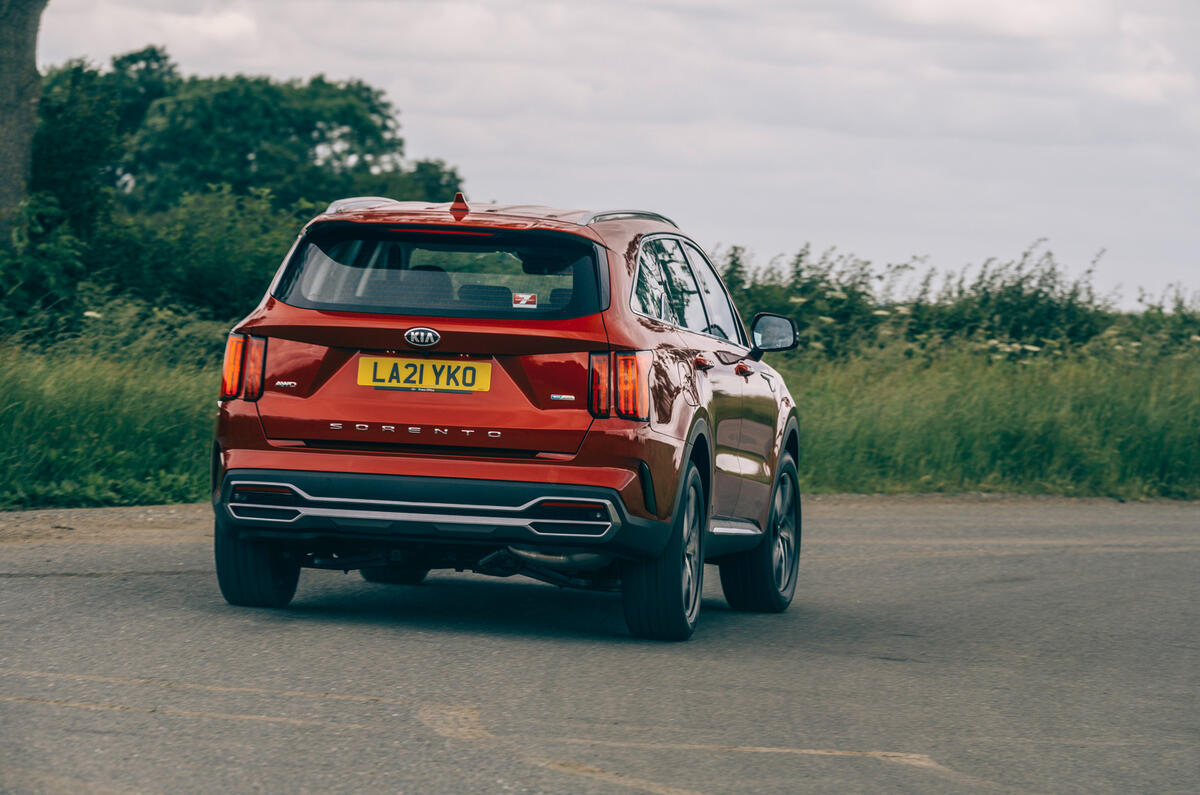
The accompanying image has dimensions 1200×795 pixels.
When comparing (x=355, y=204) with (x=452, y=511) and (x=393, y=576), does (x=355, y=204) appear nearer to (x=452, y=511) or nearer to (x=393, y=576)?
(x=452, y=511)

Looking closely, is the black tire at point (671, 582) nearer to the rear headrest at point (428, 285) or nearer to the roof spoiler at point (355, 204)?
the rear headrest at point (428, 285)

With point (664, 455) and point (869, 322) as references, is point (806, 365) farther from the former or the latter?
point (664, 455)

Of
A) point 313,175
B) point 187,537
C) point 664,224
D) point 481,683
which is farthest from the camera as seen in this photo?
point 313,175

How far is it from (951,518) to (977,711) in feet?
29.7

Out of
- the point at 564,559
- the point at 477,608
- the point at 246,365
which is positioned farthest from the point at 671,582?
the point at 246,365

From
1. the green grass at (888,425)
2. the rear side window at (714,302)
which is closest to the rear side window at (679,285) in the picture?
the rear side window at (714,302)

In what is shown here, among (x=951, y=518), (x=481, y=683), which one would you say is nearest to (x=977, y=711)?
(x=481, y=683)

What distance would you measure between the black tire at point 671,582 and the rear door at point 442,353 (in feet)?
2.37

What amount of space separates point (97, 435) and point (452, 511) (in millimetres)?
8290

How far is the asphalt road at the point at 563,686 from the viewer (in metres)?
5.18

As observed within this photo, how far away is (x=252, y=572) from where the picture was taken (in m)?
7.86

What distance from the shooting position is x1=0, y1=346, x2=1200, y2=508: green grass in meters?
14.1

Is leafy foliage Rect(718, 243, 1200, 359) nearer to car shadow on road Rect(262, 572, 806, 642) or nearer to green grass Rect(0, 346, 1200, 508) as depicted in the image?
green grass Rect(0, 346, 1200, 508)

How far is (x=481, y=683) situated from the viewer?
6410mm
